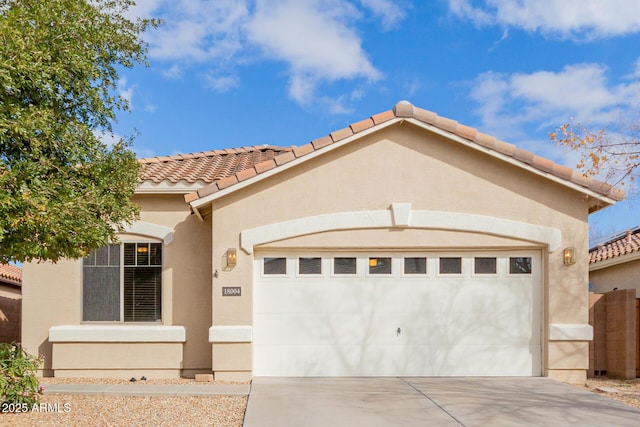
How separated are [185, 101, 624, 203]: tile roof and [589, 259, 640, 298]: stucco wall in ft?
20.3

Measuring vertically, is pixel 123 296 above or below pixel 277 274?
below

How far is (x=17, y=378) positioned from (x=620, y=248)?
632 inches

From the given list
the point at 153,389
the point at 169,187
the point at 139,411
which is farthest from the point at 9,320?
the point at 139,411

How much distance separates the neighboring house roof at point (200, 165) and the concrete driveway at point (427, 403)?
4.35 metres

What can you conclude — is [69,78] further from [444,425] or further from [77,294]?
[444,425]

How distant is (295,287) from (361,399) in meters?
2.85

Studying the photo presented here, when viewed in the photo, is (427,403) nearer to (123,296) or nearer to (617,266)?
(123,296)

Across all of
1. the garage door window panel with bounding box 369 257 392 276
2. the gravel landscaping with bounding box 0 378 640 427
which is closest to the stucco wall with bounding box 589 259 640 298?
the gravel landscaping with bounding box 0 378 640 427

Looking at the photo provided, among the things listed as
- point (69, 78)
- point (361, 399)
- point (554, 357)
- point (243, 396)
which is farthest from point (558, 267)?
point (69, 78)

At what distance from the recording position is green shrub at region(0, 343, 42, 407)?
793 centimetres

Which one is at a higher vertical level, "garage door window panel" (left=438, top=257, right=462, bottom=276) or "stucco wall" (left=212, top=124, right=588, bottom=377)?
"stucco wall" (left=212, top=124, right=588, bottom=377)

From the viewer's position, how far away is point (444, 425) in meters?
7.42

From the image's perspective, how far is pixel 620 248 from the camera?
16.7 meters

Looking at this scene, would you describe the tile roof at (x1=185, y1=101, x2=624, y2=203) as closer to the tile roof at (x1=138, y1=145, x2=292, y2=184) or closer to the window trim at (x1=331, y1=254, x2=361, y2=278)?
the tile roof at (x1=138, y1=145, x2=292, y2=184)
